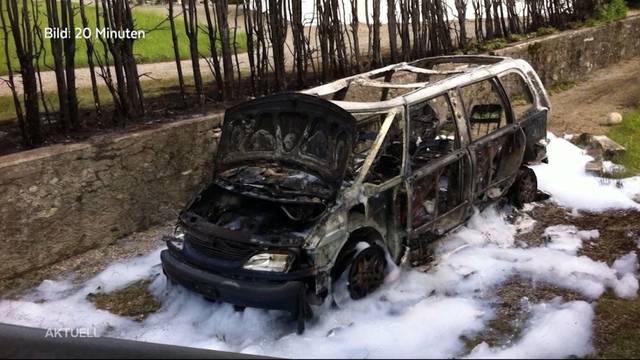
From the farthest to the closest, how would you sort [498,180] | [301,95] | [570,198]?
[570,198]
[498,180]
[301,95]

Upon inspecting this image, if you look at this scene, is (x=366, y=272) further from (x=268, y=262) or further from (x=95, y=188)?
(x=95, y=188)

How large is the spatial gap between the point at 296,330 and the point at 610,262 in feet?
8.92

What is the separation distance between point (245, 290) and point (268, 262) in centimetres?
24

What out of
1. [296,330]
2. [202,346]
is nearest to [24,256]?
[202,346]

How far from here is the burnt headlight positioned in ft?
14.1

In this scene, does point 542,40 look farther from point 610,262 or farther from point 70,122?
point 70,122

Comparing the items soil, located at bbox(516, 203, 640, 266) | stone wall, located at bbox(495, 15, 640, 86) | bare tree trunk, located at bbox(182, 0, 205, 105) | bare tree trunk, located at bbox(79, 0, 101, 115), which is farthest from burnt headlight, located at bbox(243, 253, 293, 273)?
stone wall, located at bbox(495, 15, 640, 86)

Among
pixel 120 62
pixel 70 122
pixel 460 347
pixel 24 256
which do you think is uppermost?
pixel 120 62

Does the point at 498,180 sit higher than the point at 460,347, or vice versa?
the point at 498,180

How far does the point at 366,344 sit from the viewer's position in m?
4.18

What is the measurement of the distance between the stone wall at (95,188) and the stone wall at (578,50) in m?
5.89

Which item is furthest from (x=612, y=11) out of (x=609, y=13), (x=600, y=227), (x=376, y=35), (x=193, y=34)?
(x=193, y=34)

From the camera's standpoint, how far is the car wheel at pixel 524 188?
648 cm

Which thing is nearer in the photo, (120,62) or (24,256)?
(24,256)
